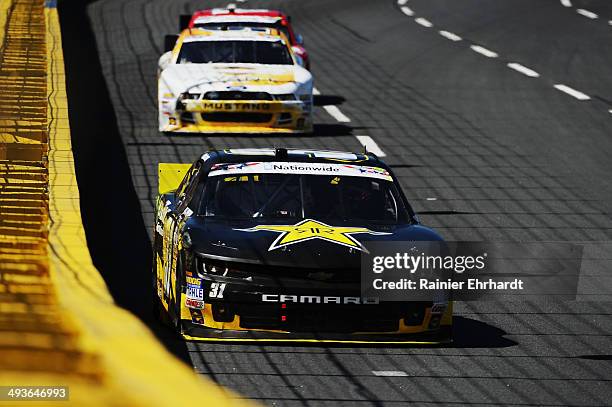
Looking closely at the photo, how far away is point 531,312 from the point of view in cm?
1092

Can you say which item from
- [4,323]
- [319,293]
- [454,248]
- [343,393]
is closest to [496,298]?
[454,248]

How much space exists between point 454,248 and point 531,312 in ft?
4.34

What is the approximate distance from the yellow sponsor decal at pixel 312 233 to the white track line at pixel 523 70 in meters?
15.6

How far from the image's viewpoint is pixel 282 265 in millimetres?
9242

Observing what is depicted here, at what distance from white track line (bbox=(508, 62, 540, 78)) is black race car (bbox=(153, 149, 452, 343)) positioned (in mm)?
15074

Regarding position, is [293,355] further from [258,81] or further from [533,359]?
[258,81]

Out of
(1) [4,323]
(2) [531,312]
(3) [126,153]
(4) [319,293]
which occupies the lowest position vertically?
(3) [126,153]

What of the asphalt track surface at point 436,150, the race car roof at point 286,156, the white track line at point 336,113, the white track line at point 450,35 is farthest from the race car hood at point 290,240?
the white track line at point 450,35

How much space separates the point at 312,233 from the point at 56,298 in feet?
8.99

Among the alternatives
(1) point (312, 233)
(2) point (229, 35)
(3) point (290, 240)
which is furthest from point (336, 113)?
(3) point (290, 240)

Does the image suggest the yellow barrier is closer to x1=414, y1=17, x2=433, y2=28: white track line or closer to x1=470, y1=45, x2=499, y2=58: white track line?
x1=470, y1=45, x2=499, y2=58: white track line

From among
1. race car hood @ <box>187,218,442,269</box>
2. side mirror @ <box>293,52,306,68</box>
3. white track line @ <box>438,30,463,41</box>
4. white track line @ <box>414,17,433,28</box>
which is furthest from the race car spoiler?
white track line @ <box>414,17,433,28</box>

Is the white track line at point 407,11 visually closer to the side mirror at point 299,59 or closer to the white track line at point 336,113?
the side mirror at point 299,59

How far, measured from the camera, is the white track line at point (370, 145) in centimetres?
1820
